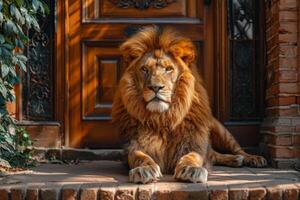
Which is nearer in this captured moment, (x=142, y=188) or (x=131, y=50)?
(x=142, y=188)

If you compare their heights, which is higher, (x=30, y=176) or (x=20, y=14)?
(x=20, y=14)

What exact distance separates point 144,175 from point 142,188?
0.14m

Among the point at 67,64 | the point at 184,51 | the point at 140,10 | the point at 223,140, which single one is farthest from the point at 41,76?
the point at 223,140

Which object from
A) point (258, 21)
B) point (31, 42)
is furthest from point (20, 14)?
point (258, 21)

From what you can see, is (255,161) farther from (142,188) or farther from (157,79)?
(142,188)

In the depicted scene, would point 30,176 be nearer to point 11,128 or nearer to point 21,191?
point 21,191

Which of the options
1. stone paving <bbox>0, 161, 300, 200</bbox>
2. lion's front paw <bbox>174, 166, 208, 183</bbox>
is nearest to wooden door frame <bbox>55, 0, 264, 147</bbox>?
stone paving <bbox>0, 161, 300, 200</bbox>

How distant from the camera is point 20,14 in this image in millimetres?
4137

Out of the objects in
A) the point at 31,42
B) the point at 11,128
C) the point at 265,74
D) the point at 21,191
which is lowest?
the point at 21,191

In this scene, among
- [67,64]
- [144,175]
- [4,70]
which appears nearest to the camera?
[144,175]

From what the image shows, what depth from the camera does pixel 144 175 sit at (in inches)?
134

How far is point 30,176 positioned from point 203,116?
1.30m

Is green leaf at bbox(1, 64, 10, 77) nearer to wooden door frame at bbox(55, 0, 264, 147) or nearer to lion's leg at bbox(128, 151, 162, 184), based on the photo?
wooden door frame at bbox(55, 0, 264, 147)

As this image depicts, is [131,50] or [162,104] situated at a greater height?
[131,50]
